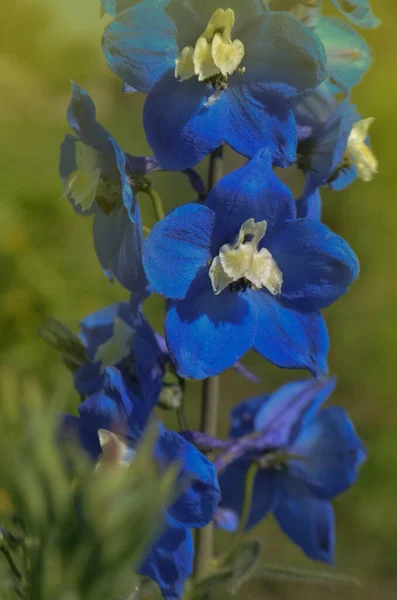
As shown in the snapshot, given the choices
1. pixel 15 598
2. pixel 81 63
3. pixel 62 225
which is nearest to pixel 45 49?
pixel 81 63

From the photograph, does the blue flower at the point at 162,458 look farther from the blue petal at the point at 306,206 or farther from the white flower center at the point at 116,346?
the blue petal at the point at 306,206

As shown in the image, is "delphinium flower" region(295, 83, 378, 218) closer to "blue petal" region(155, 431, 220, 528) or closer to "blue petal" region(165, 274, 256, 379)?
"blue petal" region(165, 274, 256, 379)

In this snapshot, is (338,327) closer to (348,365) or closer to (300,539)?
(348,365)

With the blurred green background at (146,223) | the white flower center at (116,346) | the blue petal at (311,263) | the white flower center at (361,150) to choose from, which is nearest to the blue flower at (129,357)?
the white flower center at (116,346)

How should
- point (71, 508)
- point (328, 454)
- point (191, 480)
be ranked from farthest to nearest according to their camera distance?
point (328, 454) → point (191, 480) → point (71, 508)

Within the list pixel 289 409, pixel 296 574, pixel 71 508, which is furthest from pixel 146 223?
pixel 71 508

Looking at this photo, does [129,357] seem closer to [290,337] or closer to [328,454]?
[290,337]
